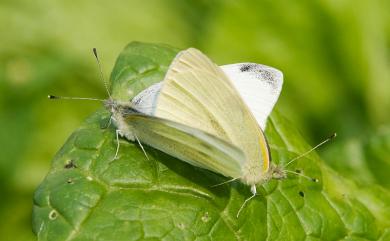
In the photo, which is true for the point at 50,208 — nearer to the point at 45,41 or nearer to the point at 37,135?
the point at 37,135

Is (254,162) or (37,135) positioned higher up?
(254,162)

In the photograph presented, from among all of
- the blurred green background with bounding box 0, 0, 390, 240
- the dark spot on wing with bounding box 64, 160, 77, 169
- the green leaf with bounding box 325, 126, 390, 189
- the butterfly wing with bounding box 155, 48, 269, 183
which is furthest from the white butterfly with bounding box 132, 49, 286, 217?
the blurred green background with bounding box 0, 0, 390, 240

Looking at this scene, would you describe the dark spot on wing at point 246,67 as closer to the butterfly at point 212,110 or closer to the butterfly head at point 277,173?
the butterfly at point 212,110

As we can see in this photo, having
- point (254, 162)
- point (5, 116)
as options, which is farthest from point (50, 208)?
point (5, 116)

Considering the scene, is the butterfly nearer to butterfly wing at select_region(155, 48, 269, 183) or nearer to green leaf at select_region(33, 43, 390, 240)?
butterfly wing at select_region(155, 48, 269, 183)

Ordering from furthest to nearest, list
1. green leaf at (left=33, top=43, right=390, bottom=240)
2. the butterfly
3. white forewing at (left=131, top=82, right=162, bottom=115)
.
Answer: white forewing at (left=131, top=82, right=162, bottom=115)
the butterfly
green leaf at (left=33, top=43, right=390, bottom=240)

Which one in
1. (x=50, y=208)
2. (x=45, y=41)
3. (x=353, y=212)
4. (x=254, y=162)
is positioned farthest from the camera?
(x=45, y=41)

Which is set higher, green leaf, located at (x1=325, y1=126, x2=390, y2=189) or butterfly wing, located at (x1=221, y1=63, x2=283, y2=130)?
butterfly wing, located at (x1=221, y1=63, x2=283, y2=130)

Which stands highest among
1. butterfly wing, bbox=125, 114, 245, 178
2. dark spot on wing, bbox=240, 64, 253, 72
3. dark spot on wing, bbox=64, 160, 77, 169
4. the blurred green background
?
dark spot on wing, bbox=240, 64, 253, 72
